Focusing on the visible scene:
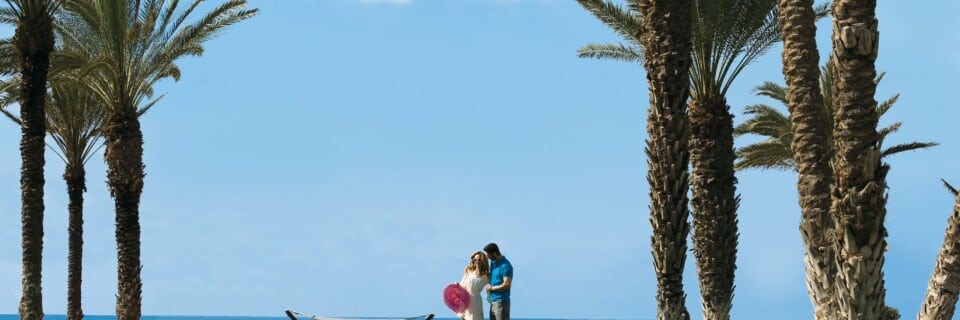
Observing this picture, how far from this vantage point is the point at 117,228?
27.3m

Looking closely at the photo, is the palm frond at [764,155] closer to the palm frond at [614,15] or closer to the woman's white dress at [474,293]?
the palm frond at [614,15]

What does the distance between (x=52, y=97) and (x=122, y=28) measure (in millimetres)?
8770

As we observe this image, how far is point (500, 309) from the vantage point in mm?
17125

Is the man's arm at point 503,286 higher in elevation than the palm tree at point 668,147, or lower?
lower

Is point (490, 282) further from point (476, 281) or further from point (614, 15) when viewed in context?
point (614, 15)

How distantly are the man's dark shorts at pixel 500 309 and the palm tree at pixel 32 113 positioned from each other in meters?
12.6

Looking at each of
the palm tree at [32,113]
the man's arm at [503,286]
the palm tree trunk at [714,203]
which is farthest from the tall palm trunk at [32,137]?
the palm tree trunk at [714,203]

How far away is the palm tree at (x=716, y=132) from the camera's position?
→ 24.3 m

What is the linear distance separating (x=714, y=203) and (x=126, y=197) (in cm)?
1245

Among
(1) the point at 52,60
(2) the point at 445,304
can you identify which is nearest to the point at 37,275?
(1) the point at 52,60

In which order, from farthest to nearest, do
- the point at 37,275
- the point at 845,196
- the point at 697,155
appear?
the point at 37,275 → the point at 697,155 → the point at 845,196

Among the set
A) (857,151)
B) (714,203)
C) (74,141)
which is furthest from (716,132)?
(74,141)

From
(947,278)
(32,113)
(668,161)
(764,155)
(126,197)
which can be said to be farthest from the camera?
(764,155)

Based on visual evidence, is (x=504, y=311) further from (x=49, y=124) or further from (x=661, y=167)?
(x=49, y=124)
